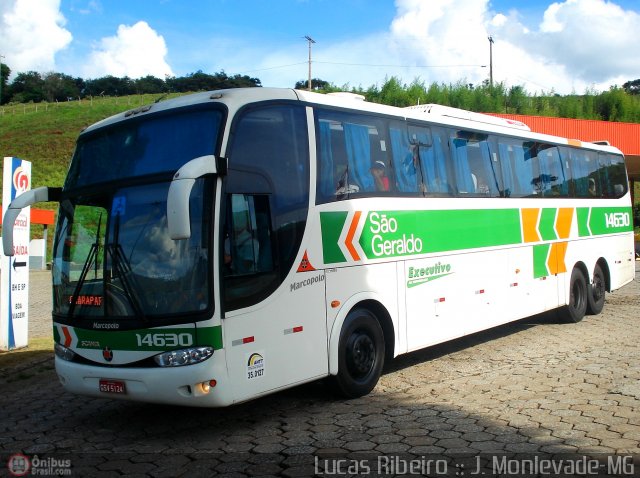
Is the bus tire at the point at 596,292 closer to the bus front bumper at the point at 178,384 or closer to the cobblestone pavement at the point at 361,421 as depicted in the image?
the cobblestone pavement at the point at 361,421

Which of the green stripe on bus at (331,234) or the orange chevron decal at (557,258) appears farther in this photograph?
the orange chevron decal at (557,258)

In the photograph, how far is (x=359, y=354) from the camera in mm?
7566

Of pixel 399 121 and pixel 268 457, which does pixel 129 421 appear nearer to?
pixel 268 457

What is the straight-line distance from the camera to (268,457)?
5617 mm

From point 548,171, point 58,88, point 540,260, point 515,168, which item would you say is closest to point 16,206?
point 515,168

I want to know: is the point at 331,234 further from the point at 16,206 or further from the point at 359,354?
the point at 16,206

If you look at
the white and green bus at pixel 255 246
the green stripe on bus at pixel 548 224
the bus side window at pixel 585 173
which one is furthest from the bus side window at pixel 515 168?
the bus side window at pixel 585 173

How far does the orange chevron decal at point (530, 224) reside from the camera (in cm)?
1105

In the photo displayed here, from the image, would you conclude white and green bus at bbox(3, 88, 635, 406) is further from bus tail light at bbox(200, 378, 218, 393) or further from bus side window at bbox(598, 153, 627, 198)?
bus side window at bbox(598, 153, 627, 198)

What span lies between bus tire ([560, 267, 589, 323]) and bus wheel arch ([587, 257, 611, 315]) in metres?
0.22

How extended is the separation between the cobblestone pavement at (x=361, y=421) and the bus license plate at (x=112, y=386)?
52 centimetres

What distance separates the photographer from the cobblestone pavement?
5.59m

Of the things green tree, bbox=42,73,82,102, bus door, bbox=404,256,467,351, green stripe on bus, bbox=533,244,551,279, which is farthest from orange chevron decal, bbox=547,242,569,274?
green tree, bbox=42,73,82,102

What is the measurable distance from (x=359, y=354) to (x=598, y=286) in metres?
8.06
